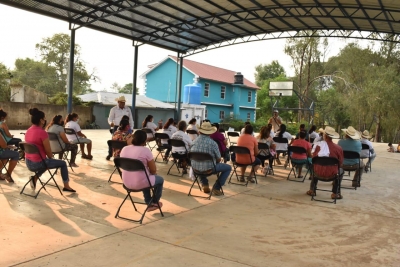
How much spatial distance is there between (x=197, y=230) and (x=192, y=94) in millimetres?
29327

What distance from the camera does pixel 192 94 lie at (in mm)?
33531

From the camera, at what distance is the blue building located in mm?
36000

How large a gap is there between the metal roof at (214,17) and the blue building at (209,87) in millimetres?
16826

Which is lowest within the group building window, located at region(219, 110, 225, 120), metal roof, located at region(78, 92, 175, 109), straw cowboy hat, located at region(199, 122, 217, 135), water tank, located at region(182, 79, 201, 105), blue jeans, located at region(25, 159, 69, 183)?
blue jeans, located at region(25, 159, 69, 183)

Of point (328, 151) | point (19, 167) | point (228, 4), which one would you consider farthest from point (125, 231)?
point (228, 4)

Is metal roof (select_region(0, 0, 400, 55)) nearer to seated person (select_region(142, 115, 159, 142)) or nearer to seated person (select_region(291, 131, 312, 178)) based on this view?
seated person (select_region(142, 115, 159, 142))

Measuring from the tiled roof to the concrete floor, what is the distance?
96.5ft

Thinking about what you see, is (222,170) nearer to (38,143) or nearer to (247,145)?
(247,145)

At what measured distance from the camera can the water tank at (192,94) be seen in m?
33.4

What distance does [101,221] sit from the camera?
4.68 meters

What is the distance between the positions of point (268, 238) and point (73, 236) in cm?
230

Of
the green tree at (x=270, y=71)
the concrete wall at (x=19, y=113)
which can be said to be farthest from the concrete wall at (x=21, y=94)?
the green tree at (x=270, y=71)

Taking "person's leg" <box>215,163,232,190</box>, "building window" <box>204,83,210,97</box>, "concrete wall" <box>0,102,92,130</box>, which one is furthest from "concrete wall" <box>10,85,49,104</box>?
"person's leg" <box>215,163,232,190</box>

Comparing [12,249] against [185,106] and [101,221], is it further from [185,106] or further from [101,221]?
[185,106]
